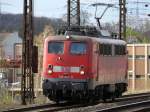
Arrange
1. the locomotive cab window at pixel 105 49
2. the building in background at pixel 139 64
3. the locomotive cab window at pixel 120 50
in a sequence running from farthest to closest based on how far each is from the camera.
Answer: the building in background at pixel 139 64 → the locomotive cab window at pixel 120 50 → the locomotive cab window at pixel 105 49

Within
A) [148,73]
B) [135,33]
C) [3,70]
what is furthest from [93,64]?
[135,33]

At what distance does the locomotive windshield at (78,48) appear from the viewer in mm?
24312

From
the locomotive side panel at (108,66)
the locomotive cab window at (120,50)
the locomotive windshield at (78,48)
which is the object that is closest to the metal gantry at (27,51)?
the locomotive windshield at (78,48)

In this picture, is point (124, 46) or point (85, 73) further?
point (124, 46)

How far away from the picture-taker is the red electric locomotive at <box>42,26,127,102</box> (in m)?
23.9

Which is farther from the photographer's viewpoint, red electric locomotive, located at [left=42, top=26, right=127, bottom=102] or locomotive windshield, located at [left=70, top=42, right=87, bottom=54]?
locomotive windshield, located at [left=70, top=42, right=87, bottom=54]

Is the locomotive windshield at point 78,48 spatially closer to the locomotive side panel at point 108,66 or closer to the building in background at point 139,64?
the locomotive side panel at point 108,66

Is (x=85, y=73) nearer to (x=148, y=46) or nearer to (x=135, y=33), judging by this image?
(x=148, y=46)

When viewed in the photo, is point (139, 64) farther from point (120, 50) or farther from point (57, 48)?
point (57, 48)

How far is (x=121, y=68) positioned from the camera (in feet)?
94.0

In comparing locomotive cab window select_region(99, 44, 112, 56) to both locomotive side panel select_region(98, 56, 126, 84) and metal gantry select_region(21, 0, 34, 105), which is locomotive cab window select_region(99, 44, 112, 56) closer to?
locomotive side panel select_region(98, 56, 126, 84)

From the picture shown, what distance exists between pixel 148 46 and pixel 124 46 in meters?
35.7

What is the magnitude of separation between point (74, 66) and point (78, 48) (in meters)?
0.85

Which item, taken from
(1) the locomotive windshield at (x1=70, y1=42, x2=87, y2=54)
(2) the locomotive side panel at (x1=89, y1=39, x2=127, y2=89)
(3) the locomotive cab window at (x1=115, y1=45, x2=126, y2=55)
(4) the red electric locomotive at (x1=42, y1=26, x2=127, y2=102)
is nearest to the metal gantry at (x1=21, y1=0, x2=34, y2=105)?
(4) the red electric locomotive at (x1=42, y1=26, x2=127, y2=102)
